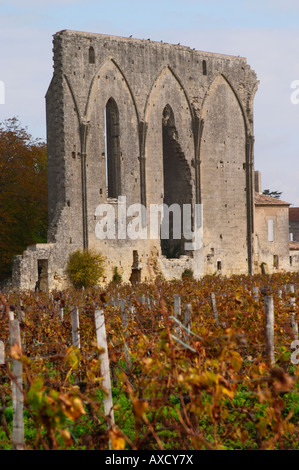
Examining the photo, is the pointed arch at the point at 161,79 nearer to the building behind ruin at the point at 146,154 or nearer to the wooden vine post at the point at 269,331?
the building behind ruin at the point at 146,154

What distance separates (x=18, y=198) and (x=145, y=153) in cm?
613

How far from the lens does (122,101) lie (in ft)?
93.1

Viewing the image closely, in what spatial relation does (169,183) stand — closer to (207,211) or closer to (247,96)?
(207,211)

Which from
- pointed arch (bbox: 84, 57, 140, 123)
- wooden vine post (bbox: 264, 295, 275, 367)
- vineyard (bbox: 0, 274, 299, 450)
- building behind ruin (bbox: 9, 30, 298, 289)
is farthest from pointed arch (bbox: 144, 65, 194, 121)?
wooden vine post (bbox: 264, 295, 275, 367)

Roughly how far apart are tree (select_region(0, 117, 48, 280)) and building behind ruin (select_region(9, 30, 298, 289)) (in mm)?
3744

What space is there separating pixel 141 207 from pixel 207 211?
4.03 metres

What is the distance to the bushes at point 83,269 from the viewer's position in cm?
2612

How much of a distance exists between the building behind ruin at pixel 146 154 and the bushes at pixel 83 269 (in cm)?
30

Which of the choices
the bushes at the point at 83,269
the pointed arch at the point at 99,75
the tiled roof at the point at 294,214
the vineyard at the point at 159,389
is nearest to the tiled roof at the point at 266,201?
the pointed arch at the point at 99,75

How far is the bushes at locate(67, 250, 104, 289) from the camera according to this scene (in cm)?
2612

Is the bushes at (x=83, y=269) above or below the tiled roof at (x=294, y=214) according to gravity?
below
